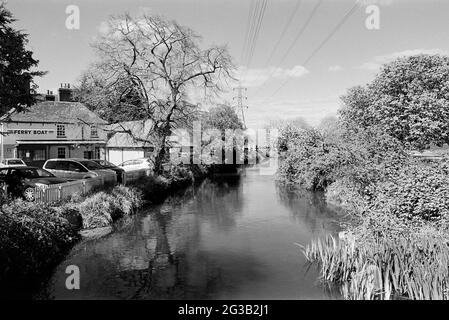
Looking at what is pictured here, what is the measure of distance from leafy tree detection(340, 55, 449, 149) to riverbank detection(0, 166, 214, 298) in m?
17.2

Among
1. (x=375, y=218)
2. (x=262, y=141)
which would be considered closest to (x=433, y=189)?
(x=375, y=218)

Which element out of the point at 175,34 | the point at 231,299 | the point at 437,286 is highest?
the point at 175,34

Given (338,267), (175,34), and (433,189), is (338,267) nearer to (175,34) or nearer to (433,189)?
(433,189)

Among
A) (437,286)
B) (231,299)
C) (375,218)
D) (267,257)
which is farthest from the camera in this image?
(267,257)

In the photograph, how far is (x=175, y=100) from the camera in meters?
29.0

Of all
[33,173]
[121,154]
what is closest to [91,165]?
[33,173]

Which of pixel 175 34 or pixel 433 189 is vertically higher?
pixel 175 34

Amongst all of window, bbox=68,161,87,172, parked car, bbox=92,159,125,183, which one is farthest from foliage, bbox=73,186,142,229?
window, bbox=68,161,87,172

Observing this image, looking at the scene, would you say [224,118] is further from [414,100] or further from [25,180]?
[25,180]

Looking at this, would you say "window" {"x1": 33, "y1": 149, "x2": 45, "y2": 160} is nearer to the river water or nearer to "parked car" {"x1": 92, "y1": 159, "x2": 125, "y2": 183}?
"parked car" {"x1": 92, "y1": 159, "x2": 125, "y2": 183}

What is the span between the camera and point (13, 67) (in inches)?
635

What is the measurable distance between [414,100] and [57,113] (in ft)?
112

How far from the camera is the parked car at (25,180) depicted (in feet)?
51.5

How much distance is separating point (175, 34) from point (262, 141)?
6137 centimetres
